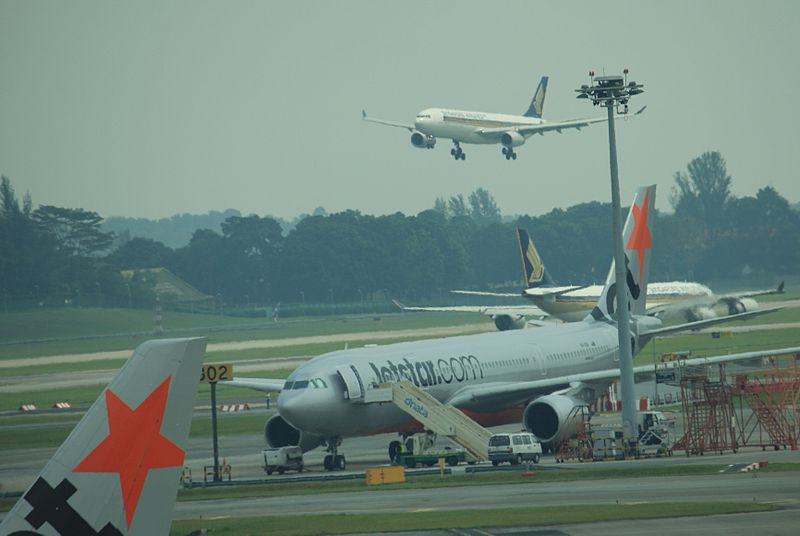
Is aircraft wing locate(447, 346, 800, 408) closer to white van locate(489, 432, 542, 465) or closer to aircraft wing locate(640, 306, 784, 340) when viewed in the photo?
aircraft wing locate(640, 306, 784, 340)

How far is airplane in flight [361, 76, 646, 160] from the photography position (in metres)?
146

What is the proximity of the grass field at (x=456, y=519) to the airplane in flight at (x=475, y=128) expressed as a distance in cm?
10908

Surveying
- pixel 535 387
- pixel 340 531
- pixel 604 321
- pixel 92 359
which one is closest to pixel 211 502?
pixel 340 531

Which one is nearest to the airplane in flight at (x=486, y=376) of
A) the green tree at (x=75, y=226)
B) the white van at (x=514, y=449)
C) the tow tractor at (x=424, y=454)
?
the tow tractor at (x=424, y=454)

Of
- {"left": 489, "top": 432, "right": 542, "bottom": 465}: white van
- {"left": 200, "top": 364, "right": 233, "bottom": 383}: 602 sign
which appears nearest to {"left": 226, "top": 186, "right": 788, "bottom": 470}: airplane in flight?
{"left": 200, "top": 364, "right": 233, "bottom": 383}: 602 sign

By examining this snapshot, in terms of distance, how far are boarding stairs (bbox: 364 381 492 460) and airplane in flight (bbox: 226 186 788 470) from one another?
2.36ft

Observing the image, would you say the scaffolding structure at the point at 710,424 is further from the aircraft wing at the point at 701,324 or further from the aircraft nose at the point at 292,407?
the aircraft nose at the point at 292,407

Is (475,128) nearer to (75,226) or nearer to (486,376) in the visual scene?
(75,226)

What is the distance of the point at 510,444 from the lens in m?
51.8

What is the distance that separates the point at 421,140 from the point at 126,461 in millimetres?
128590

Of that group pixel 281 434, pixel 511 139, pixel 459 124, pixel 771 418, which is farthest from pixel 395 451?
pixel 511 139

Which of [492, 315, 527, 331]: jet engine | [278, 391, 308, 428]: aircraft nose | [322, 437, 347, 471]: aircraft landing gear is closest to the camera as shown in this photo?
[278, 391, 308, 428]: aircraft nose

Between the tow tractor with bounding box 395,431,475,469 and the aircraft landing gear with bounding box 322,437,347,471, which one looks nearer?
the tow tractor with bounding box 395,431,475,469

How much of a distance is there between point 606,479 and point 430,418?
1076cm
